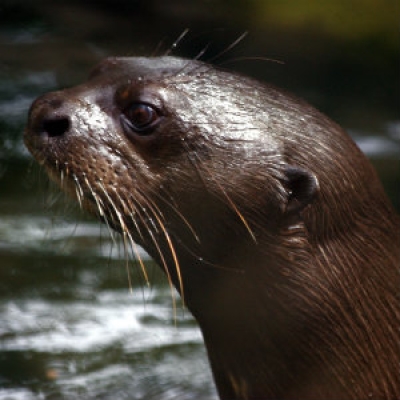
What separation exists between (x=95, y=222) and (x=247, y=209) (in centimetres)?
232

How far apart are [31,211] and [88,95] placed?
220cm

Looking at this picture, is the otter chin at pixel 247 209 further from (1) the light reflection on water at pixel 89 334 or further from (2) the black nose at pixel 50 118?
(1) the light reflection on water at pixel 89 334

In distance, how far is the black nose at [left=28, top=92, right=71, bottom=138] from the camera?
290cm

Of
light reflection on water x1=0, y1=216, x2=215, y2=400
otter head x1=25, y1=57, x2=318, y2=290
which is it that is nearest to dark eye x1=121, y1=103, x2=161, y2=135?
otter head x1=25, y1=57, x2=318, y2=290

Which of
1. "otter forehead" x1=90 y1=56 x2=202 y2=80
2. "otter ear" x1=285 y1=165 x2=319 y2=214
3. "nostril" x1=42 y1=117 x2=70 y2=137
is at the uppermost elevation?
"otter forehead" x1=90 y1=56 x2=202 y2=80

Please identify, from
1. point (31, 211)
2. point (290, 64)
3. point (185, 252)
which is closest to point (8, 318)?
point (31, 211)

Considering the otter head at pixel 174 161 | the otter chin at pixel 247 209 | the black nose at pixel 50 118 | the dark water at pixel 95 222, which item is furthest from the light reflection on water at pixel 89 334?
the black nose at pixel 50 118

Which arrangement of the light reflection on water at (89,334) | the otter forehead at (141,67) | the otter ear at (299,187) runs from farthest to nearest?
the light reflection on water at (89,334) < the otter forehead at (141,67) < the otter ear at (299,187)

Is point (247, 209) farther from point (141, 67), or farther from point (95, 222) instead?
point (95, 222)

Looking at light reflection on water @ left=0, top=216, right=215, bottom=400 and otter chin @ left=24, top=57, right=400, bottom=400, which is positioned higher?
light reflection on water @ left=0, top=216, right=215, bottom=400

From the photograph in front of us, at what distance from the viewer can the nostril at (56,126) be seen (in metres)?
2.90

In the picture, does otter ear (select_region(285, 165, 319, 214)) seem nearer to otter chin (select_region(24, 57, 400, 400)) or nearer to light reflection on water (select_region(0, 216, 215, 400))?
otter chin (select_region(24, 57, 400, 400))

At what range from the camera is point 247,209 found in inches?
115

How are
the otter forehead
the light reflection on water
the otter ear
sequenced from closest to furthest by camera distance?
the otter ear < the otter forehead < the light reflection on water
